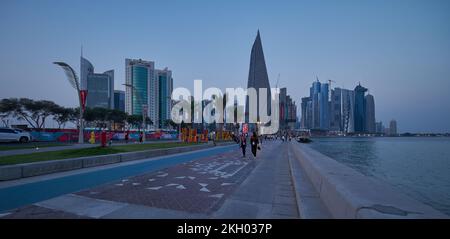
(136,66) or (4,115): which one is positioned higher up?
(136,66)

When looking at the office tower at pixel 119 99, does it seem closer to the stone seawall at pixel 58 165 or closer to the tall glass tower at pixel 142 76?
the tall glass tower at pixel 142 76

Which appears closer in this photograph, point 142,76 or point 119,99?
point 142,76

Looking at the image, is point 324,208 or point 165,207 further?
point 165,207

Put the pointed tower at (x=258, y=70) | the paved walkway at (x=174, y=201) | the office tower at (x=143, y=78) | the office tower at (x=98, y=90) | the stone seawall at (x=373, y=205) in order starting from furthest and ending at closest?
1. the pointed tower at (x=258, y=70)
2. the office tower at (x=98, y=90)
3. the office tower at (x=143, y=78)
4. the paved walkway at (x=174, y=201)
5. the stone seawall at (x=373, y=205)

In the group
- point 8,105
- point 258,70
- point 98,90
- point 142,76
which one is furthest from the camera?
point 258,70

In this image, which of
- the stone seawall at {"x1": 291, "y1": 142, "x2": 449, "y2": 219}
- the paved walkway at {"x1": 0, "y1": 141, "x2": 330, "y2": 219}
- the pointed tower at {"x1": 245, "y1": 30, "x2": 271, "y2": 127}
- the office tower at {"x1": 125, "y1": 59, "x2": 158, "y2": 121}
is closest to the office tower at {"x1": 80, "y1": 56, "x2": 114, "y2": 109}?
the office tower at {"x1": 125, "y1": 59, "x2": 158, "y2": 121}

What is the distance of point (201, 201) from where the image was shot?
20.9 feet

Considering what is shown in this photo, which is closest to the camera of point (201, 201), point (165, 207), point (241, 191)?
point (165, 207)

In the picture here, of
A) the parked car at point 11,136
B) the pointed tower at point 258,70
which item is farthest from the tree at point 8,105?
the pointed tower at point 258,70

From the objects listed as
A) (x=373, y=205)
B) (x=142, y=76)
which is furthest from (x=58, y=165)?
(x=142, y=76)

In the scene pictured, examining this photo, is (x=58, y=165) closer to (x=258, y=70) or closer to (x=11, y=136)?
(x=11, y=136)
